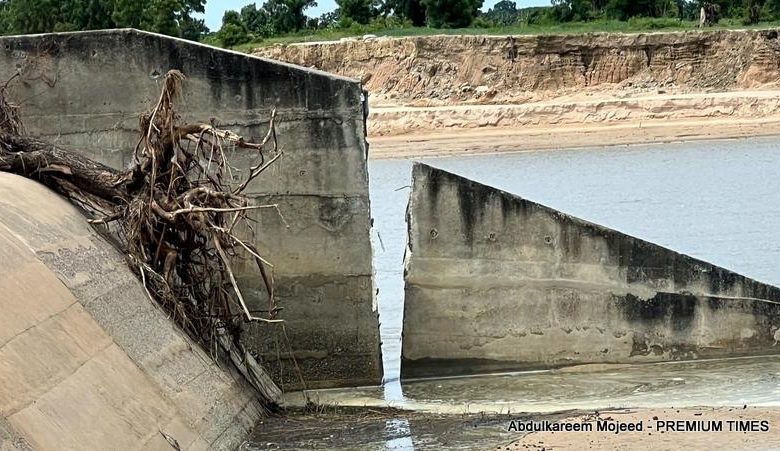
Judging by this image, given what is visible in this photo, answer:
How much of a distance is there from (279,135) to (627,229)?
45.1ft

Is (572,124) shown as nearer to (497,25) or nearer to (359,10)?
(497,25)

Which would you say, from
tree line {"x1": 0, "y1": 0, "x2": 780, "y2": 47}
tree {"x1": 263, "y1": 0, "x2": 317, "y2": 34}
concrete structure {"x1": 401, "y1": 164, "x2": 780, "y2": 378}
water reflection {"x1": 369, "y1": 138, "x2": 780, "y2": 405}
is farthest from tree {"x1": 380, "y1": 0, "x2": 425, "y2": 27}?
concrete structure {"x1": 401, "y1": 164, "x2": 780, "y2": 378}

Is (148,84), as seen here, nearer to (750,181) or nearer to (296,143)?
(296,143)

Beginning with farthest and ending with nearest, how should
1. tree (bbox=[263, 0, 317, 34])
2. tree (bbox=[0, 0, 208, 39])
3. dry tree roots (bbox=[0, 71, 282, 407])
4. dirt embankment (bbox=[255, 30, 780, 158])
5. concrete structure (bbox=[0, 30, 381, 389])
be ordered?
tree (bbox=[263, 0, 317, 34]) < tree (bbox=[0, 0, 208, 39]) < dirt embankment (bbox=[255, 30, 780, 158]) < concrete structure (bbox=[0, 30, 381, 389]) < dry tree roots (bbox=[0, 71, 282, 407])

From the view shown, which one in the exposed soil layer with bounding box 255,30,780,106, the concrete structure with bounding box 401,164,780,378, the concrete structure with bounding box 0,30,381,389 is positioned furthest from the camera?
the exposed soil layer with bounding box 255,30,780,106

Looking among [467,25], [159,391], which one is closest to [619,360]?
[159,391]

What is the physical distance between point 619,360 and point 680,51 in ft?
127

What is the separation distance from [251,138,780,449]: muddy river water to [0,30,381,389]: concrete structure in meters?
0.65

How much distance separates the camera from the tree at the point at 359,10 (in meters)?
60.3

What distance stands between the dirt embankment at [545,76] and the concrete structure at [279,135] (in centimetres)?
3117

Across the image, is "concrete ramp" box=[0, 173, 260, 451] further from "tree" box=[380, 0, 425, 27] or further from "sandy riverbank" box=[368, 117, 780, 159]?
"tree" box=[380, 0, 425, 27]

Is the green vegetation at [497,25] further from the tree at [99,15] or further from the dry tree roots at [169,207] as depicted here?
the dry tree roots at [169,207]

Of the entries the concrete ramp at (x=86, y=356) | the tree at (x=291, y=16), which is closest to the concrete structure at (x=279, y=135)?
the concrete ramp at (x=86, y=356)

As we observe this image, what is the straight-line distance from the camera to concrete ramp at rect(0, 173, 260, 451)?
6789 mm
